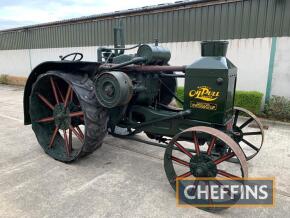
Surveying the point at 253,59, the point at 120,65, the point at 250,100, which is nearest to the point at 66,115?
the point at 120,65

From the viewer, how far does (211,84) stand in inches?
115

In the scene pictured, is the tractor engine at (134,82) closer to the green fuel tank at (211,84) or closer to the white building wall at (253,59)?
the green fuel tank at (211,84)

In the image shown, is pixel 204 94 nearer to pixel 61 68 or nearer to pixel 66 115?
pixel 66 115

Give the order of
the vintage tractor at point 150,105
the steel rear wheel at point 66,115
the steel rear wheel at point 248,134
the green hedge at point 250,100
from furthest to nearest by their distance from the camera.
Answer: the green hedge at point 250,100, the steel rear wheel at point 248,134, the steel rear wheel at point 66,115, the vintage tractor at point 150,105

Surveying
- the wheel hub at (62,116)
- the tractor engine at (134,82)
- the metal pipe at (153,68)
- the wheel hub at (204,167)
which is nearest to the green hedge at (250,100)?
the tractor engine at (134,82)

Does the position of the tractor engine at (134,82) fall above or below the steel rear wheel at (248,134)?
above

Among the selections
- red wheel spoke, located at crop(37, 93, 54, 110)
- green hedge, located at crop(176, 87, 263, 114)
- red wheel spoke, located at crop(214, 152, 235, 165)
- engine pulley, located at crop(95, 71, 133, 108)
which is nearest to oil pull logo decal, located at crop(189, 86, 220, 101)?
red wheel spoke, located at crop(214, 152, 235, 165)

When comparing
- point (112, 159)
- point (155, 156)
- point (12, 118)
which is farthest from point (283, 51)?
point (12, 118)

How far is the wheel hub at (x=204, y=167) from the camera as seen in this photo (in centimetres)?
271

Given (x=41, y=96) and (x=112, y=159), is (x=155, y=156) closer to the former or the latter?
(x=112, y=159)

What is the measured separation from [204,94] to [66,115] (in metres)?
2.03

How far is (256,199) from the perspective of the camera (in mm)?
2922

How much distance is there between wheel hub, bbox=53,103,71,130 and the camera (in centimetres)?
386

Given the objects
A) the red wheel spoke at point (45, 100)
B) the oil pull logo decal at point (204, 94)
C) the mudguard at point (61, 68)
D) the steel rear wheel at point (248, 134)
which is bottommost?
the steel rear wheel at point (248, 134)
